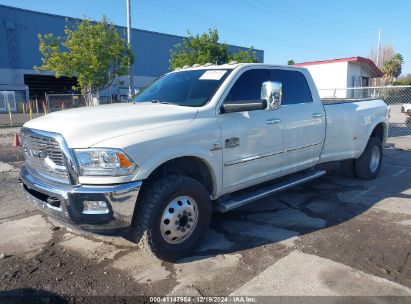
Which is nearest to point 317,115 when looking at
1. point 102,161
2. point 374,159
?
point 374,159

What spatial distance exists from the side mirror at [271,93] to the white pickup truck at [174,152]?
0.5 inches

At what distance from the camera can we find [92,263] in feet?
12.4

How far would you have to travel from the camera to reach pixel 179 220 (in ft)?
12.3

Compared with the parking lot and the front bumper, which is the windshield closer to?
the front bumper

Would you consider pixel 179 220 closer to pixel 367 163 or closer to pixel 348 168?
pixel 348 168

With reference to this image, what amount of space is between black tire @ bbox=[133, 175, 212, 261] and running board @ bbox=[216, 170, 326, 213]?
400mm

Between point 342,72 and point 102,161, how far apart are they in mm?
21559

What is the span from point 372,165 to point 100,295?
18.9 feet

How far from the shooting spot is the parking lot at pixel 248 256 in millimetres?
3285

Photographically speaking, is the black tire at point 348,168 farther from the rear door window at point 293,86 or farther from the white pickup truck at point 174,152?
the rear door window at point 293,86

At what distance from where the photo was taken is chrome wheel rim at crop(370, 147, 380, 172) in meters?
7.01

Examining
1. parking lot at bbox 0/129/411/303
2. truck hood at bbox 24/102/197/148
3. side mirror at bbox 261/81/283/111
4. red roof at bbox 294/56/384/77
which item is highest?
red roof at bbox 294/56/384/77

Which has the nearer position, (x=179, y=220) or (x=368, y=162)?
(x=179, y=220)

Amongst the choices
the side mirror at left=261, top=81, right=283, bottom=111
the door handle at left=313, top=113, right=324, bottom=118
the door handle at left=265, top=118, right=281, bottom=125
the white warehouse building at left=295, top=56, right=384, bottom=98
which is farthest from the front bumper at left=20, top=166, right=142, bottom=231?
the white warehouse building at left=295, top=56, right=384, bottom=98
